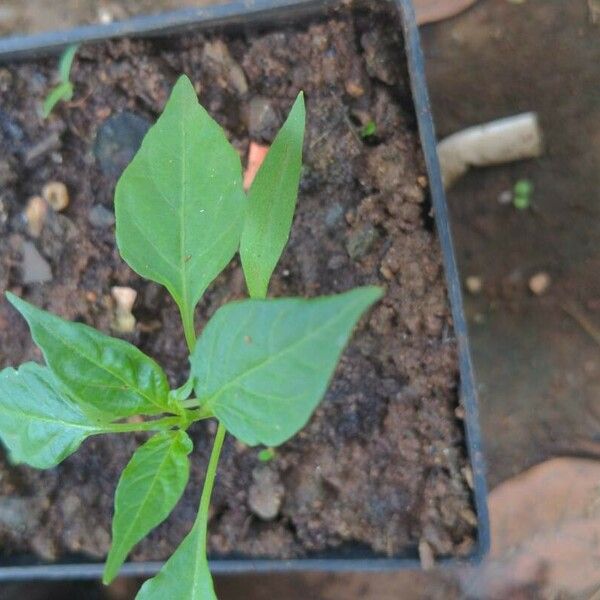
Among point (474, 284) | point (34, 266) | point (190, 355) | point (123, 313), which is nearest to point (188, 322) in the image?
point (190, 355)

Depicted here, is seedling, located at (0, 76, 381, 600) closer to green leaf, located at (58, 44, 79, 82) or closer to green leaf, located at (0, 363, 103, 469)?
green leaf, located at (0, 363, 103, 469)

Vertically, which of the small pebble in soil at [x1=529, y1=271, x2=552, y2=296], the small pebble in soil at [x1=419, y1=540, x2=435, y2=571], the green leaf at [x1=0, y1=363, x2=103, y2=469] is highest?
the green leaf at [x1=0, y1=363, x2=103, y2=469]

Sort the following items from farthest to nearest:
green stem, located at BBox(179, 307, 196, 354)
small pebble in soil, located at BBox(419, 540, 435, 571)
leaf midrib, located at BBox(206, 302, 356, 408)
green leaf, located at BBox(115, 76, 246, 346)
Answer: small pebble in soil, located at BBox(419, 540, 435, 571)
green stem, located at BBox(179, 307, 196, 354)
green leaf, located at BBox(115, 76, 246, 346)
leaf midrib, located at BBox(206, 302, 356, 408)

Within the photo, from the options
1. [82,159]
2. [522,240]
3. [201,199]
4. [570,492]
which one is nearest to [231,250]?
[201,199]

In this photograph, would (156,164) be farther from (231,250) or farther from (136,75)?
(136,75)

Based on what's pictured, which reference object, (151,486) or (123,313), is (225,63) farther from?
(151,486)

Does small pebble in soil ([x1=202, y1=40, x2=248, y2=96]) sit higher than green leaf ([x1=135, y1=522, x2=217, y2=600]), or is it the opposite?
small pebble in soil ([x1=202, y1=40, x2=248, y2=96])

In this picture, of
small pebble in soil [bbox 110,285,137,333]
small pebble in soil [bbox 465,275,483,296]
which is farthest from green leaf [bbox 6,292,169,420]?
small pebble in soil [bbox 465,275,483,296]
